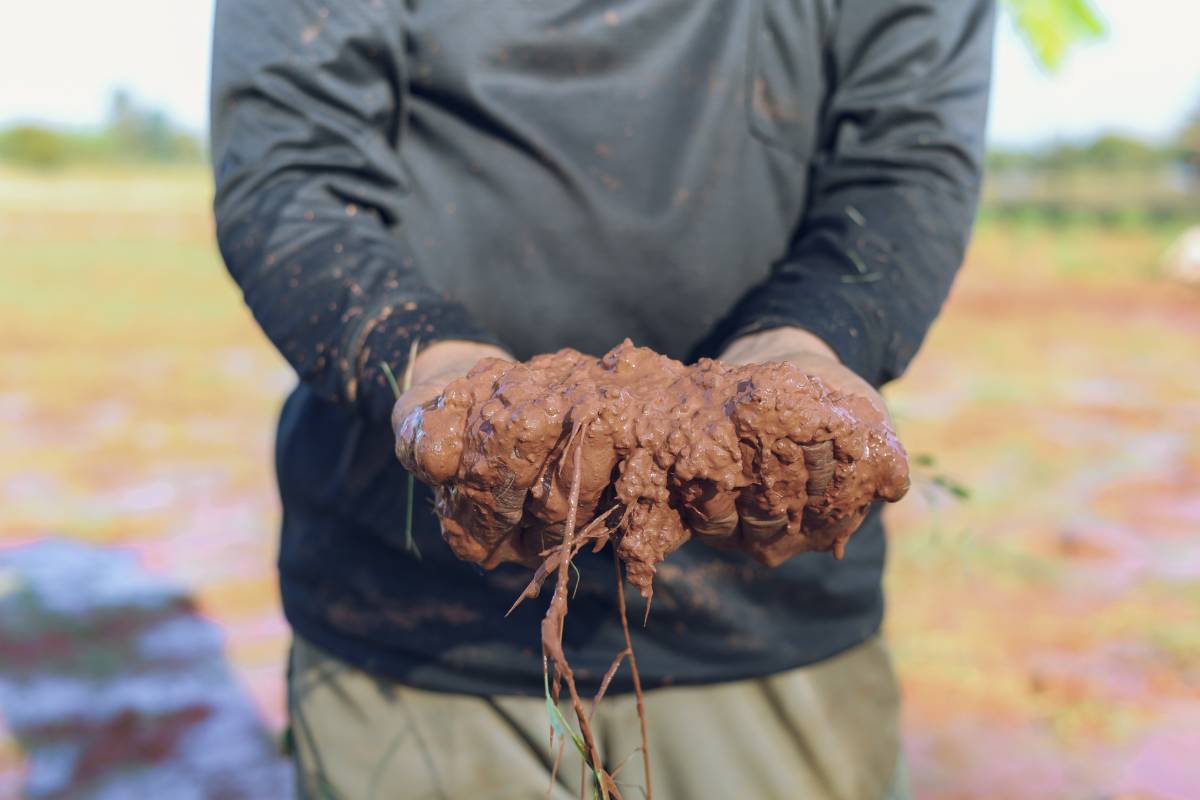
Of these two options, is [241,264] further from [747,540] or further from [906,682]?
[906,682]

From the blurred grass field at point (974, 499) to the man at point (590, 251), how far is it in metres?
0.51

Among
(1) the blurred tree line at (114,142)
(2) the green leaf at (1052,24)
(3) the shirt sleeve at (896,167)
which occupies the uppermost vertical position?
(3) the shirt sleeve at (896,167)

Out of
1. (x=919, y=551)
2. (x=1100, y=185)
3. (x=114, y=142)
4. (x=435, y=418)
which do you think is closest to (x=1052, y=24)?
(x=919, y=551)

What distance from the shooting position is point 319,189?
5.25 ft

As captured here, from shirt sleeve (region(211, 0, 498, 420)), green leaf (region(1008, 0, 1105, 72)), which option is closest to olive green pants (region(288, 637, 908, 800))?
shirt sleeve (region(211, 0, 498, 420))

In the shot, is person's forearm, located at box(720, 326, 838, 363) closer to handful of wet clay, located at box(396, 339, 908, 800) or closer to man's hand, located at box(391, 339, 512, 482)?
handful of wet clay, located at box(396, 339, 908, 800)

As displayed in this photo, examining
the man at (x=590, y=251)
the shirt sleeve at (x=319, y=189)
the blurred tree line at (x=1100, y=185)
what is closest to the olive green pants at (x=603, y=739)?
the man at (x=590, y=251)

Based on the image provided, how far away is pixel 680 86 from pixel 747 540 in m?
0.78

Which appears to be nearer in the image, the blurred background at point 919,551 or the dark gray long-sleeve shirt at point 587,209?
the dark gray long-sleeve shirt at point 587,209

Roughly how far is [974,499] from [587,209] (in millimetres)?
4937

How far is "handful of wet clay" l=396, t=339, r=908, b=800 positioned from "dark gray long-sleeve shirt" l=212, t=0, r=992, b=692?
281mm

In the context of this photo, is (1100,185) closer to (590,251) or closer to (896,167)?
(896,167)

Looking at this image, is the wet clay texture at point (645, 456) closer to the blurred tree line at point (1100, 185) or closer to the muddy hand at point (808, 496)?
the muddy hand at point (808, 496)

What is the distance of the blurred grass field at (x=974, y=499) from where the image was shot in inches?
158
